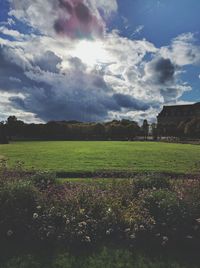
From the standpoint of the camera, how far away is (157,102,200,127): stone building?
436 ft

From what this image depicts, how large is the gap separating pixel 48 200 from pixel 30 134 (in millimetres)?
105331

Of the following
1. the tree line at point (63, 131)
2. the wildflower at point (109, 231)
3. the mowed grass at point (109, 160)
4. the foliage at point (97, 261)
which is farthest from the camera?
the tree line at point (63, 131)

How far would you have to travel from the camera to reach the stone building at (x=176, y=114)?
436 feet

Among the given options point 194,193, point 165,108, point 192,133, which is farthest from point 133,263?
point 165,108

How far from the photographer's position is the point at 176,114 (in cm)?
13862

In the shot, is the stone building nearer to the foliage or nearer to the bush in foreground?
the bush in foreground

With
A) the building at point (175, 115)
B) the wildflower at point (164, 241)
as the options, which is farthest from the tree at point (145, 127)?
the wildflower at point (164, 241)

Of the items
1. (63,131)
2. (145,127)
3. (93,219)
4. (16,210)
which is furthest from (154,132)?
(16,210)

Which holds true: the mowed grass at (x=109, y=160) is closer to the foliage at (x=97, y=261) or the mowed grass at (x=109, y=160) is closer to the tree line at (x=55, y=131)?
the foliage at (x=97, y=261)

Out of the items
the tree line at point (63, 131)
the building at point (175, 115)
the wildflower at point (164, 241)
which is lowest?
the wildflower at point (164, 241)

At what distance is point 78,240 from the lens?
7.06 metres

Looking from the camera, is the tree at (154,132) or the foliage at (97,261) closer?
the foliage at (97,261)

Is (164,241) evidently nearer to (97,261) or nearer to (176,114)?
(97,261)

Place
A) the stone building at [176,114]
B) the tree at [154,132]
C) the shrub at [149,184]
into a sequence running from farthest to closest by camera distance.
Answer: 1. the stone building at [176,114]
2. the tree at [154,132]
3. the shrub at [149,184]
